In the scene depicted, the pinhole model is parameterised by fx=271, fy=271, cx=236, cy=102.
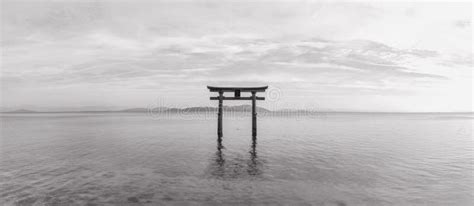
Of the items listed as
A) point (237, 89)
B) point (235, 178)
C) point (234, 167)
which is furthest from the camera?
point (237, 89)

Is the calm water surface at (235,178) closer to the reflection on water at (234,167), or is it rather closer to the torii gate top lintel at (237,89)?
the reflection on water at (234,167)

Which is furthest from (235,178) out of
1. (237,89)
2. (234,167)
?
(237,89)

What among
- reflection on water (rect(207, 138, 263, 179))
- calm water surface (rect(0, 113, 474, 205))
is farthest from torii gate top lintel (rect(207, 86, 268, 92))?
reflection on water (rect(207, 138, 263, 179))

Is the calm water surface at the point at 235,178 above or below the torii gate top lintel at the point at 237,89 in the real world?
below

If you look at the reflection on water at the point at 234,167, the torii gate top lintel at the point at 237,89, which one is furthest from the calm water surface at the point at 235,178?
the torii gate top lintel at the point at 237,89

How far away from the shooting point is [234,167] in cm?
1486

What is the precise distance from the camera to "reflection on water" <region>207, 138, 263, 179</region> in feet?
42.8

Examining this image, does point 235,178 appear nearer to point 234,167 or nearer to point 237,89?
point 234,167

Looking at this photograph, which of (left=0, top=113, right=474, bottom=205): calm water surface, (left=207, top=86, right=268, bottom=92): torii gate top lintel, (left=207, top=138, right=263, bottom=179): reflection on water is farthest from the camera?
(left=207, top=86, right=268, bottom=92): torii gate top lintel

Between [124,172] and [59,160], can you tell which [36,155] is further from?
[124,172]

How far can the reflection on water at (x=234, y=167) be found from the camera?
13059mm

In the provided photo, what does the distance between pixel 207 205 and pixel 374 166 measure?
1060 centimetres

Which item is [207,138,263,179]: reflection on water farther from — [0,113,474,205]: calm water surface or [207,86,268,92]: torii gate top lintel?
[207,86,268,92]: torii gate top lintel

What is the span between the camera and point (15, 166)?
585 inches
